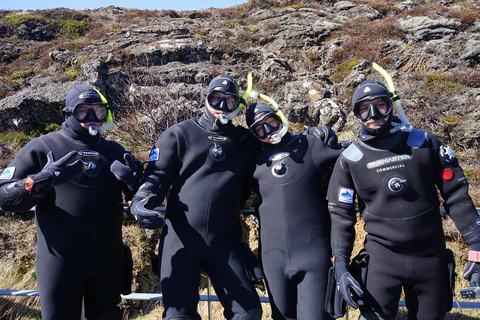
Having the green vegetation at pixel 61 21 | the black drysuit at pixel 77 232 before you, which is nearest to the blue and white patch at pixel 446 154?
the black drysuit at pixel 77 232

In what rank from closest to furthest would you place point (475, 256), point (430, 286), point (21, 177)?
1. point (475, 256)
2. point (430, 286)
3. point (21, 177)

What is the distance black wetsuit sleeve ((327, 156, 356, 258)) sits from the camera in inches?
95.9

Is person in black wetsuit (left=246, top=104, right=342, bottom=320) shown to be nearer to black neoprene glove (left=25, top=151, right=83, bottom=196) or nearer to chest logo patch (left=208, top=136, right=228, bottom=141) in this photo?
chest logo patch (left=208, top=136, right=228, bottom=141)

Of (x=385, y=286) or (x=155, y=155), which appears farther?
(x=155, y=155)

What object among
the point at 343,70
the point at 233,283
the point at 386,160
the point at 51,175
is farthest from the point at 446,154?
the point at 343,70

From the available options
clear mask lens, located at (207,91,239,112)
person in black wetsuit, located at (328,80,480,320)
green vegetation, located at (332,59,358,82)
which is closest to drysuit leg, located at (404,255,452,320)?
person in black wetsuit, located at (328,80,480,320)

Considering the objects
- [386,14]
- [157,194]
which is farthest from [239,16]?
[157,194]

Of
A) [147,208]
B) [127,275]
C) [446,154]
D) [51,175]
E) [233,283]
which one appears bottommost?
[127,275]

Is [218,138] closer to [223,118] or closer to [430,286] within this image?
[223,118]

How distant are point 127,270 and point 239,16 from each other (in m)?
18.9

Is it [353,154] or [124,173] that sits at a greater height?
[353,154]

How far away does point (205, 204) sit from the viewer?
2.73 meters

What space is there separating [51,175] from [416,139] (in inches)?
106

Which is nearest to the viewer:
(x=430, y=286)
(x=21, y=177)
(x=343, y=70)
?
(x=430, y=286)
